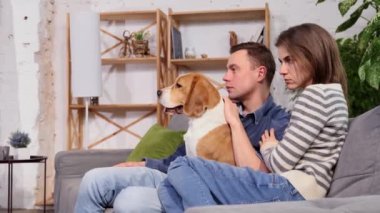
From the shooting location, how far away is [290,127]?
63.1 inches

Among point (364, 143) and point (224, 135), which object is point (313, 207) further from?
point (224, 135)

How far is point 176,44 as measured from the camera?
4184 millimetres

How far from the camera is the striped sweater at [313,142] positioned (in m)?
1.56

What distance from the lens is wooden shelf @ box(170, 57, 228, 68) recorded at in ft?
13.5

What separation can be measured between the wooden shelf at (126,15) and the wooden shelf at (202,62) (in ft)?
1.50

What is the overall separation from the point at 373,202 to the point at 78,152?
2119 millimetres

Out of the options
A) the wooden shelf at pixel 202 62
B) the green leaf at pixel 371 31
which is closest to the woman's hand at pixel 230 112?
the green leaf at pixel 371 31

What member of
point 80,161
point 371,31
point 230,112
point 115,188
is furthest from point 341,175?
point 80,161

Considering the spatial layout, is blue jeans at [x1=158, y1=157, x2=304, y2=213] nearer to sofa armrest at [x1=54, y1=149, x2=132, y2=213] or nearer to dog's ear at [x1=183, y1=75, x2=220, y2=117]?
dog's ear at [x1=183, y1=75, x2=220, y2=117]

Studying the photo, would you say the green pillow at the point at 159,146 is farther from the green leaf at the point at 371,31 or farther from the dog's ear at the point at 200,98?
the green leaf at the point at 371,31

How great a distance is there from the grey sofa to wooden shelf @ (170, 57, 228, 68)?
1192 millimetres

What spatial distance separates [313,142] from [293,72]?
0.26 m

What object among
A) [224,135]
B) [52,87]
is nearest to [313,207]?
[224,135]

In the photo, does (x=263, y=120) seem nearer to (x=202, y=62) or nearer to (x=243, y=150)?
(x=243, y=150)
